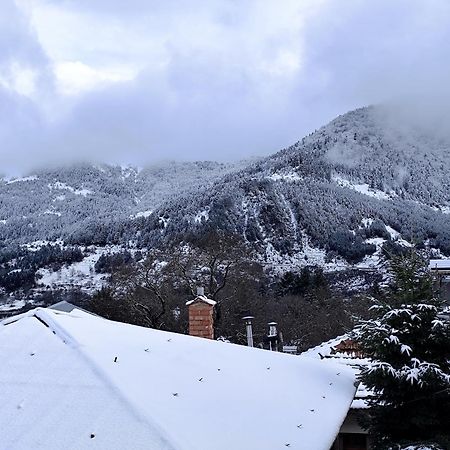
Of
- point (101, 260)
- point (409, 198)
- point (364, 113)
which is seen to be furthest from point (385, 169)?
point (101, 260)

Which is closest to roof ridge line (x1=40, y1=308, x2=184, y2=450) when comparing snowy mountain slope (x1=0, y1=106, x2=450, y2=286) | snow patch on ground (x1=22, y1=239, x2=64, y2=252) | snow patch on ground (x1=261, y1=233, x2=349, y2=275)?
snowy mountain slope (x1=0, y1=106, x2=450, y2=286)

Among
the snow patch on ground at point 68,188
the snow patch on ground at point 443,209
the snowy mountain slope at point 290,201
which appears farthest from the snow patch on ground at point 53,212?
the snow patch on ground at point 443,209

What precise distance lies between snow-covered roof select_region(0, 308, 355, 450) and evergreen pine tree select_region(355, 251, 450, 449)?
27.8 inches

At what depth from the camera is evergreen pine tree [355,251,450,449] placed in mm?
6570

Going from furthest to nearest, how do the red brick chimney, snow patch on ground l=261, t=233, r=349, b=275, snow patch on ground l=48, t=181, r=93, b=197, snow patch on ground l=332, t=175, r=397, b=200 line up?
1. snow patch on ground l=48, t=181, r=93, b=197
2. snow patch on ground l=332, t=175, r=397, b=200
3. snow patch on ground l=261, t=233, r=349, b=275
4. the red brick chimney

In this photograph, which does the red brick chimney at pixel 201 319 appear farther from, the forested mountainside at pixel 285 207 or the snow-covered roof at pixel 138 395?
the forested mountainside at pixel 285 207

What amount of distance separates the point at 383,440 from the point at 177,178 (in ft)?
533

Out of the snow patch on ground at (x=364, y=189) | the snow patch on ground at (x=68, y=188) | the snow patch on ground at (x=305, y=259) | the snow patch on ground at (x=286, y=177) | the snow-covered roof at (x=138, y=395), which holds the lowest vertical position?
the snow patch on ground at (x=305, y=259)

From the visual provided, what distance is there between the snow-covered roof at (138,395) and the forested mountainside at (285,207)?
3022 cm

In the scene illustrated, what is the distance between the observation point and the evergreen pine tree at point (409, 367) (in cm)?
657

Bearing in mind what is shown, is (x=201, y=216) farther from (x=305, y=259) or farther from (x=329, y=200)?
(x=329, y=200)

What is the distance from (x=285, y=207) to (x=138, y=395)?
89.4m

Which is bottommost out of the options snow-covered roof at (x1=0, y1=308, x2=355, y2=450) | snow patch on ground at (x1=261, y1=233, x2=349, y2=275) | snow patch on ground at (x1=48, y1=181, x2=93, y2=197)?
snow patch on ground at (x1=261, y1=233, x2=349, y2=275)

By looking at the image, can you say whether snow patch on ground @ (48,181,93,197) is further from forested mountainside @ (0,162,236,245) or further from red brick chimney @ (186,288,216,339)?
red brick chimney @ (186,288,216,339)
